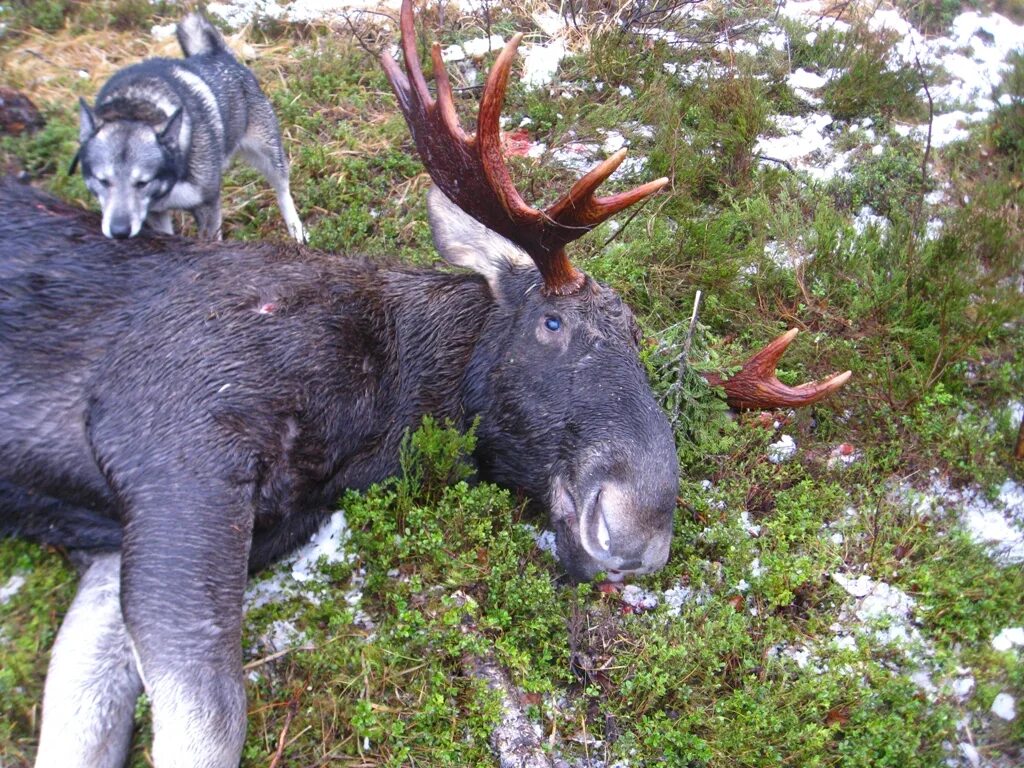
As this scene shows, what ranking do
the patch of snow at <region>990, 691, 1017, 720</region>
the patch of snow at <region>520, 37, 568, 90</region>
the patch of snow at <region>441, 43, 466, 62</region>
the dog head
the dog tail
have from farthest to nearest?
the patch of snow at <region>441, 43, 466, 62</region> < the patch of snow at <region>520, 37, 568, 90</region> < the dog tail < the dog head < the patch of snow at <region>990, 691, 1017, 720</region>

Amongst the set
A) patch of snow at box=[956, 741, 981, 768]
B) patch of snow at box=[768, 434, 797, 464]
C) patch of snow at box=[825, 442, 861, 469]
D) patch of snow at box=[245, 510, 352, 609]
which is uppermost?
patch of snow at box=[245, 510, 352, 609]

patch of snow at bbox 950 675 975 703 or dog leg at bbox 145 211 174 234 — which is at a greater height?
dog leg at bbox 145 211 174 234

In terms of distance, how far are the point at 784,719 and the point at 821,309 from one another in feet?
8.88

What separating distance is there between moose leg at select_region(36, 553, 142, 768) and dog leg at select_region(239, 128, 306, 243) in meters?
2.59

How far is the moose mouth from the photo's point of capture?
3086 millimetres

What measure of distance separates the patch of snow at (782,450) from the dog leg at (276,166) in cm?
310

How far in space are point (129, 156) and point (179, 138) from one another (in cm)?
35

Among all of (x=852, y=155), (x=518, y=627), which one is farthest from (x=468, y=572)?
(x=852, y=155)

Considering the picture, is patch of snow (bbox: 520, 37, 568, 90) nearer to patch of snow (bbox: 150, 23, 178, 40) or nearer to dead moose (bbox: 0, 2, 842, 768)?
patch of snow (bbox: 150, 23, 178, 40)

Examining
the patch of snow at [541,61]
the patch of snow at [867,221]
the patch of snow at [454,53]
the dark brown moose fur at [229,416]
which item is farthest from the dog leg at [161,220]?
the patch of snow at [867,221]

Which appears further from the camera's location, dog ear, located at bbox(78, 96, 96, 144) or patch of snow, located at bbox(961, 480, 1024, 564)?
dog ear, located at bbox(78, 96, 96, 144)

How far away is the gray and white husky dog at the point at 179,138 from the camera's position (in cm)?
432

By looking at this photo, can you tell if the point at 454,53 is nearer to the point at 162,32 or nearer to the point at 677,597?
the point at 162,32

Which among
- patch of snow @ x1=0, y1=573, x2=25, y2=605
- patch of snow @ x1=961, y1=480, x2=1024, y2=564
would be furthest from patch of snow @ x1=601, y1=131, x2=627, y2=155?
patch of snow @ x1=0, y1=573, x2=25, y2=605
